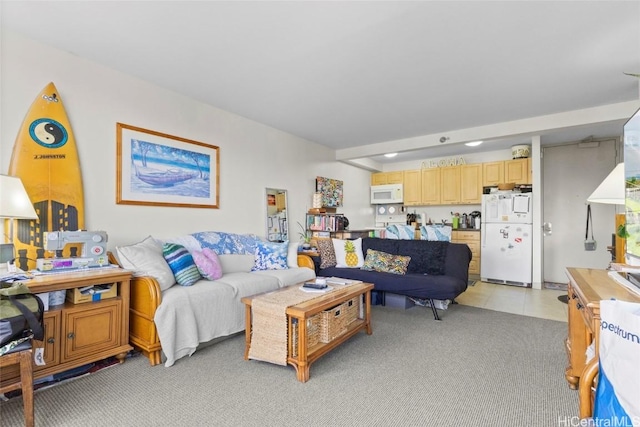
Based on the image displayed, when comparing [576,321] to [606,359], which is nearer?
[606,359]

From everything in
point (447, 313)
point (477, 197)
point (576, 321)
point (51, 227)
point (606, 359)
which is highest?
point (477, 197)

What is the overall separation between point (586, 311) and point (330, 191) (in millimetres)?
4351

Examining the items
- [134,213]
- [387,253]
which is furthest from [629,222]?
[134,213]

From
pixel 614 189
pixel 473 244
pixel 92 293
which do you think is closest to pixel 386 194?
pixel 473 244

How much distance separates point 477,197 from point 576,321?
4.17 meters

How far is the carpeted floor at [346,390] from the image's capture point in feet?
5.46

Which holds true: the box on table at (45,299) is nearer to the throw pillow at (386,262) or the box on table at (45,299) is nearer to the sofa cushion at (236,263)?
the sofa cushion at (236,263)

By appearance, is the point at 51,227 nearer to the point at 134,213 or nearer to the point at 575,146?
the point at 134,213

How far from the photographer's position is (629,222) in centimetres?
197

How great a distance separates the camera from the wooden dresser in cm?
119

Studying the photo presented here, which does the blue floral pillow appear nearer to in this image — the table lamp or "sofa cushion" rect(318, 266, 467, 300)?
"sofa cushion" rect(318, 266, 467, 300)

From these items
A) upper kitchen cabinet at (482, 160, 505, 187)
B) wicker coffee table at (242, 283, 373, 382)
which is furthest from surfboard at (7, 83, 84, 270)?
upper kitchen cabinet at (482, 160, 505, 187)

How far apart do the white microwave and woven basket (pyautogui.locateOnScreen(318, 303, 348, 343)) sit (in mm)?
4454

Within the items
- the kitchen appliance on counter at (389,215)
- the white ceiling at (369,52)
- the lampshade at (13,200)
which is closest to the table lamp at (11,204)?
the lampshade at (13,200)
